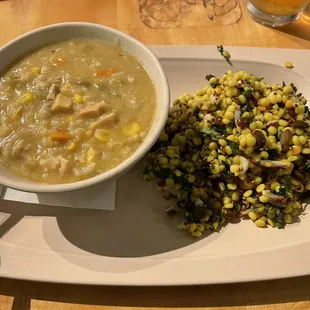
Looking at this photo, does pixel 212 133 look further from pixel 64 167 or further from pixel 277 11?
pixel 277 11

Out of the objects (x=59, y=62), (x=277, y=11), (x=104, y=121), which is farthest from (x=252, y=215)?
(x=277, y=11)

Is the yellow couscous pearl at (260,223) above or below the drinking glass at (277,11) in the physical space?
below

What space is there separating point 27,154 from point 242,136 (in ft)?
2.87

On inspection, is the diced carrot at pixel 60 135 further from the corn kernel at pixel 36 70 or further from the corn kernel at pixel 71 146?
the corn kernel at pixel 36 70

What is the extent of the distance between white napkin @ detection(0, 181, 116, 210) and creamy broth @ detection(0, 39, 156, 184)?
20 centimetres

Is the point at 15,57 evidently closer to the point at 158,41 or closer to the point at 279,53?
the point at 158,41

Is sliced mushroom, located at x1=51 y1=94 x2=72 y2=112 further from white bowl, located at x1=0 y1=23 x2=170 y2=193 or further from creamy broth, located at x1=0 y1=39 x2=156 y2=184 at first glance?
white bowl, located at x1=0 y1=23 x2=170 y2=193

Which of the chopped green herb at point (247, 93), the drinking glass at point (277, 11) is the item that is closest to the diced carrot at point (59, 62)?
the chopped green herb at point (247, 93)

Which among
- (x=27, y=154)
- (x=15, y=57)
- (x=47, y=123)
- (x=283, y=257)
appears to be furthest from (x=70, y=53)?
(x=283, y=257)

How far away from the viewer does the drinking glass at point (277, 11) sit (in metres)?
2.47

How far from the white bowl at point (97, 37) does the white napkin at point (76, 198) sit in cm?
24

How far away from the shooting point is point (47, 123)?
158 centimetres

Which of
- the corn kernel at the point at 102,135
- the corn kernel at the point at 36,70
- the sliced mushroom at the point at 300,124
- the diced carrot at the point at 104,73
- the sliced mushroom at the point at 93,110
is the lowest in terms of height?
the sliced mushroom at the point at 300,124

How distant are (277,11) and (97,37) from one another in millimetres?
1279
